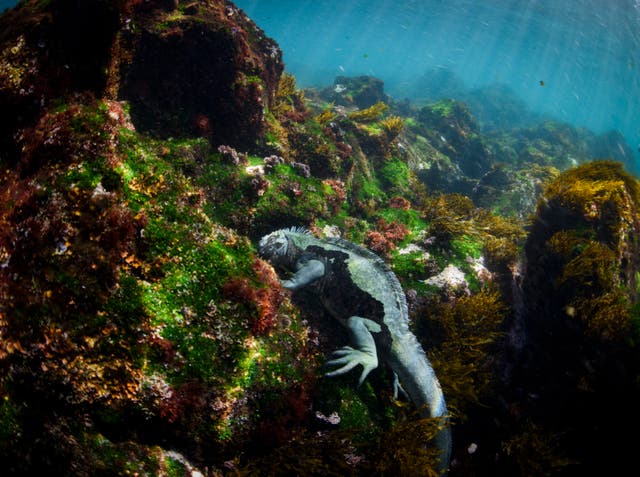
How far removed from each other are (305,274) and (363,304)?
1.16m

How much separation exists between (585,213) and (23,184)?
10001mm

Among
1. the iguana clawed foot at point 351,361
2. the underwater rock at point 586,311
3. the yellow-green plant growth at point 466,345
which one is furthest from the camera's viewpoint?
the yellow-green plant growth at point 466,345

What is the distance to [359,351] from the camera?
496 cm

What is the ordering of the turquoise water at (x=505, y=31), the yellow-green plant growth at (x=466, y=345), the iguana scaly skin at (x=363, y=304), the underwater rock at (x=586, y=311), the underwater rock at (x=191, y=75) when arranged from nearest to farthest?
1. the iguana scaly skin at (x=363, y=304)
2. the underwater rock at (x=586, y=311)
3. the yellow-green plant growth at (x=466, y=345)
4. the underwater rock at (x=191, y=75)
5. the turquoise water at (x=505, y=31)

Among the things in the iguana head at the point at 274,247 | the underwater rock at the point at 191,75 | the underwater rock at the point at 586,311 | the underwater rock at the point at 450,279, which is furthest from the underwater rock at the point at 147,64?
the underwater rock at the point at 586,311

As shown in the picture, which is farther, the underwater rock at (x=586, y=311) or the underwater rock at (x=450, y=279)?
the underwater rock at (x=450, y=279)

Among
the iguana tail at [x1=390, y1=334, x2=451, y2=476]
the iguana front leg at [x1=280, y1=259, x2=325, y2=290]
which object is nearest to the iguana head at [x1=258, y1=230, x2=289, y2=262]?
the iguana front leg at [x1=280, y1=259, x2=325, y2=290]

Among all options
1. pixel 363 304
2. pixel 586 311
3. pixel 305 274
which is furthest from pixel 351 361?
pixel 586 311

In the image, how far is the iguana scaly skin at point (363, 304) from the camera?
4834mm

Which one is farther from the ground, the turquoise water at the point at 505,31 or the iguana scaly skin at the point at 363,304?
the turquoise water at the point at 505,31

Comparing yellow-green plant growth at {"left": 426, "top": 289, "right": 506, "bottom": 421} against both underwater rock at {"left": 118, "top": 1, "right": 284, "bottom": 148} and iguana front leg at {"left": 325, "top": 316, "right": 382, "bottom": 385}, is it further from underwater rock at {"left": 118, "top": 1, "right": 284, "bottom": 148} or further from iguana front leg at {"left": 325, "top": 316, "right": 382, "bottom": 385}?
underwater rock at {"left": 118, "top": 1, "right": 284, "bottom": 148}

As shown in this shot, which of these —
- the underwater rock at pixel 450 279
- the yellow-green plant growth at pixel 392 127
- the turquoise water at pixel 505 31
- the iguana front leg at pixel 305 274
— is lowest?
the underwater rock at pixel 450 279

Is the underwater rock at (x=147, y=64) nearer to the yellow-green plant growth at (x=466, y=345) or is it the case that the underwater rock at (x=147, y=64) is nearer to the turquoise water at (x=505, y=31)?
the yellow-green plant growth at (x=466, y=345)

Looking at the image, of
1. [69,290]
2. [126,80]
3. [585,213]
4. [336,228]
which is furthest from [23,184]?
[585,213]
